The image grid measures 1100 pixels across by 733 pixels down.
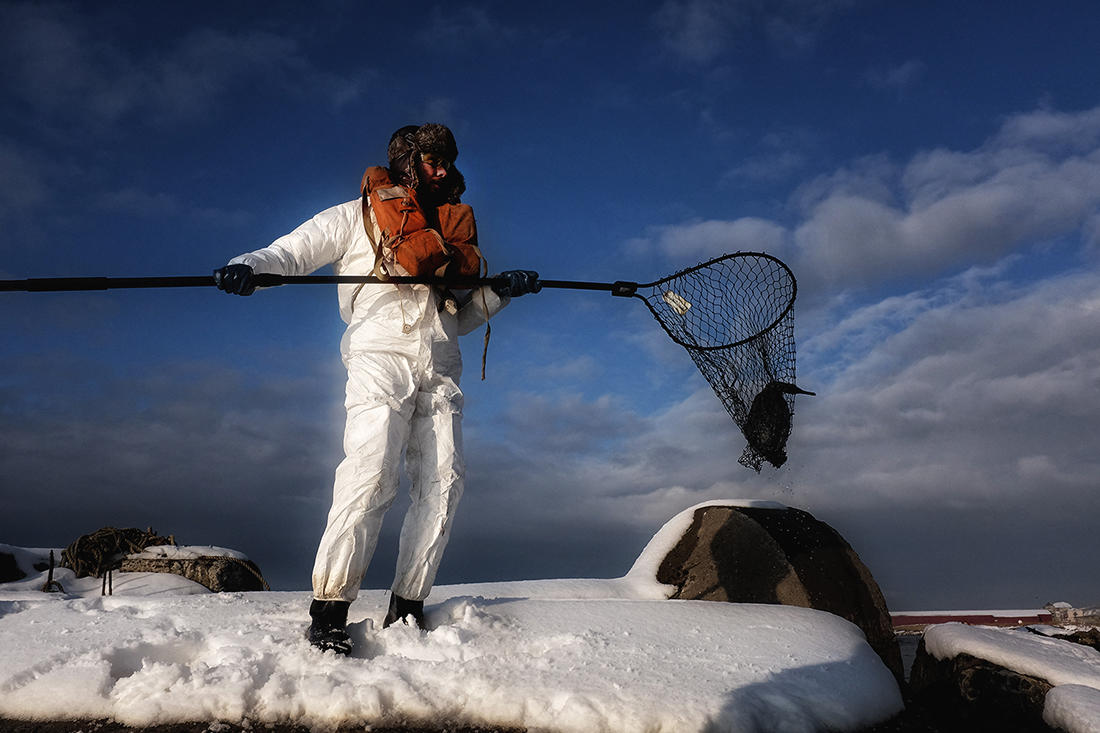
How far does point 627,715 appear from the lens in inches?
114

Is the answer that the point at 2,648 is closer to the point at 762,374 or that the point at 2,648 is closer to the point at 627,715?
the point at 627,715

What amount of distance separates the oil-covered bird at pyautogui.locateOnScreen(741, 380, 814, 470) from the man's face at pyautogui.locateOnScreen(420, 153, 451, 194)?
269cm

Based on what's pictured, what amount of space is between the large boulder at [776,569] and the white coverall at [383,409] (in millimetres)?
3388

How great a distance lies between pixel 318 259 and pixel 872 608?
18.5ft

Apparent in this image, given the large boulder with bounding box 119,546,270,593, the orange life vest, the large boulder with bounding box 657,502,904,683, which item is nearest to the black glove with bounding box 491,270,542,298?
the orange life vest

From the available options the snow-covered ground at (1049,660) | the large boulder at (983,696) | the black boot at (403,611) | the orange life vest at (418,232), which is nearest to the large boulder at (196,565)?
the black boot at (403,611)

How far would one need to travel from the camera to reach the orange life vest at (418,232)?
3.99 m

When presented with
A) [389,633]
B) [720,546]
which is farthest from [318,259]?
[720,546]

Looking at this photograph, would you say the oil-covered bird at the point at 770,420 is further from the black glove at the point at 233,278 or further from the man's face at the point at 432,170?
the black glove at the point at 233,278

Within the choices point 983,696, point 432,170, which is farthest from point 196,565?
point 983,696

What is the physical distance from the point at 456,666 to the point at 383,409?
4.28ft

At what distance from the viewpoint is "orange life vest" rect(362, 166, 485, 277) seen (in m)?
3.99

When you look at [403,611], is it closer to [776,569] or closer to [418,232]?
[418,232]

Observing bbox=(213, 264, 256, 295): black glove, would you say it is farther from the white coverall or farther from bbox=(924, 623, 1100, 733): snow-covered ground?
bbox=(924, 623, 1100, 733): snow-covered ground
